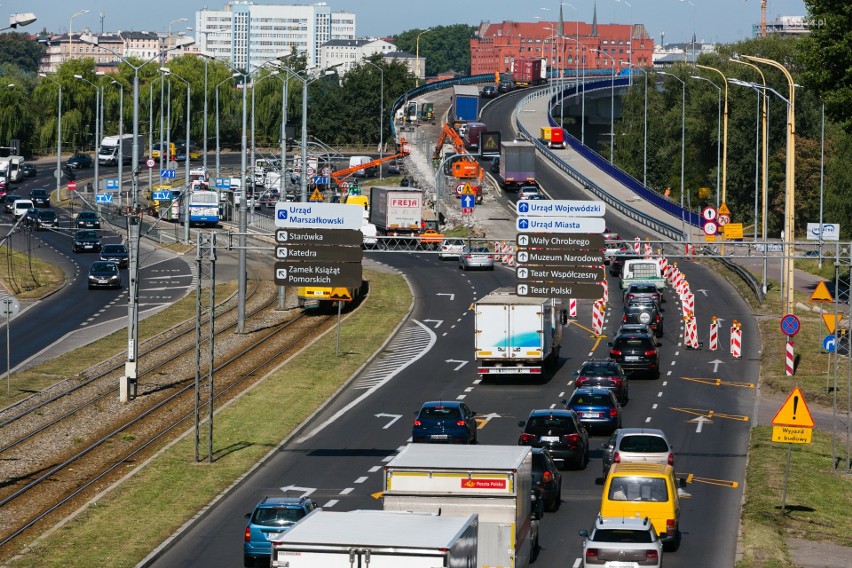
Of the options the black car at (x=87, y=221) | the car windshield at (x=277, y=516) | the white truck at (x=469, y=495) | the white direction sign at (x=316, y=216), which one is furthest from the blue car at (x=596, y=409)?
the black car at (x=87, y=221)

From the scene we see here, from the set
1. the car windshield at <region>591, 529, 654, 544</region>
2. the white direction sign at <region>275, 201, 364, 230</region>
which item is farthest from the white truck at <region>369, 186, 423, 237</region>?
the car windshield at <region>591, 529, 654, 544</region>

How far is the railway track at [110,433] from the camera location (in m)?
35.6

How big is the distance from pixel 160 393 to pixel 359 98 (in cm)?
14031

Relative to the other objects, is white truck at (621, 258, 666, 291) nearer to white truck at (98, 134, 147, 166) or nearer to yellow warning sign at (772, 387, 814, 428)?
yellow warning sign at (772, 387, 814, 428)

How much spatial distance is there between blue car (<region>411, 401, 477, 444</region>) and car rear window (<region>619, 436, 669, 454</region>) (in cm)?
634

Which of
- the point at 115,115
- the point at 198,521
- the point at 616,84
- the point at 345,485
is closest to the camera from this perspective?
the point at 198,521

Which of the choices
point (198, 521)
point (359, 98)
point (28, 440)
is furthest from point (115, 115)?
point (198, 521)

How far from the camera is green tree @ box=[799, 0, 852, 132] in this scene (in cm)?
6203

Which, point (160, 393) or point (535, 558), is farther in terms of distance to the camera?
point (160, 393)

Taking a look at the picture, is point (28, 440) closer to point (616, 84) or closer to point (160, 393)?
point (160, 393)

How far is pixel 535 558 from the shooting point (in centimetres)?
2947

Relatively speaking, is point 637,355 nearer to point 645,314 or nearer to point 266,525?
point 645,314

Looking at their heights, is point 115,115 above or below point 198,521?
above

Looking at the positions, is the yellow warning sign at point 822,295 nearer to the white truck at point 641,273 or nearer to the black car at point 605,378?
the black car at point 605,378
